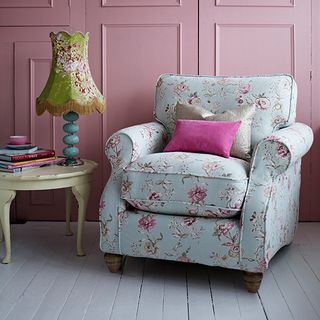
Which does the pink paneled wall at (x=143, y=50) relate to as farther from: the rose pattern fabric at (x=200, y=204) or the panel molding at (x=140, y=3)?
the rose pattern fabric at (x=200, y=204)

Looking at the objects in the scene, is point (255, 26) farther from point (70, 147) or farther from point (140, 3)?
point (70, 147)

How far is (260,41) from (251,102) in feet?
2.10

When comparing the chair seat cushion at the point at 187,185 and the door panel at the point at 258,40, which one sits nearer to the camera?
the chair seat cushion at the point at 187,185

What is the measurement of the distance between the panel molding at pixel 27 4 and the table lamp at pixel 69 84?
62 centimetres

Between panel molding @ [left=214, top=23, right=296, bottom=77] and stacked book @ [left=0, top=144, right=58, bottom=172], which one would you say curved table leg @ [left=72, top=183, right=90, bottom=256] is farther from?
panel molding @ [left=214, top=23, right=296, bottom=77]

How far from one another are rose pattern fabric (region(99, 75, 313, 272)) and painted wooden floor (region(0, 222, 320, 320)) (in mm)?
126

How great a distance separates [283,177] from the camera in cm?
246

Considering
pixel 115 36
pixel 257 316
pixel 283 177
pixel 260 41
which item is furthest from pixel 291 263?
pixel 115 36

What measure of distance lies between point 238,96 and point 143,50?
789 mm

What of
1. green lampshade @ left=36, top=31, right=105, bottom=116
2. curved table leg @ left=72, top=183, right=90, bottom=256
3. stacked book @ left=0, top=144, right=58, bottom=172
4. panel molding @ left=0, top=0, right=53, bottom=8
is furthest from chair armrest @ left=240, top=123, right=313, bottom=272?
panel molding @ left=0, top=0, right=53, bottom=8

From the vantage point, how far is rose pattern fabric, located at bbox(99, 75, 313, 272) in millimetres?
2227

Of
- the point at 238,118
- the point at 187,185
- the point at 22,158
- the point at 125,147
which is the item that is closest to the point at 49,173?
the point at 22,158

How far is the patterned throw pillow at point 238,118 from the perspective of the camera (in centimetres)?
270

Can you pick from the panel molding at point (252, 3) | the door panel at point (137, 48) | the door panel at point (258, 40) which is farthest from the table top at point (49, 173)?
the panel molding at point (252, 3)
